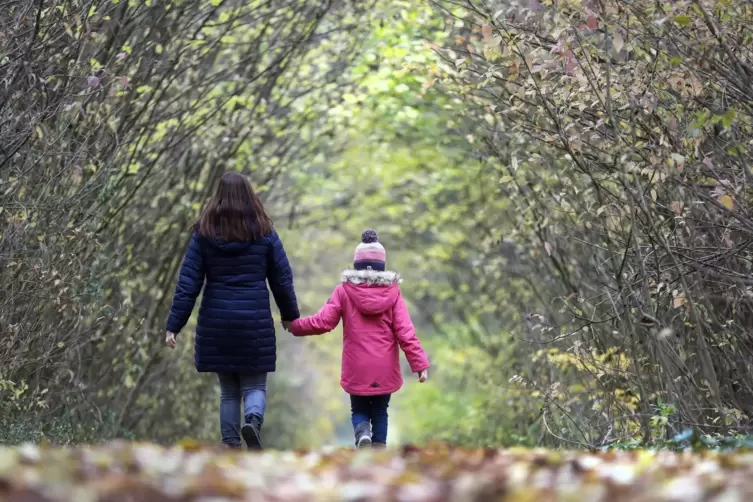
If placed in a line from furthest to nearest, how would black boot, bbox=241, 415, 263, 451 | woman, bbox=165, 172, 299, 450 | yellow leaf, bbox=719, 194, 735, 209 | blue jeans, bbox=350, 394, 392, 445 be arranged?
blue jeans, bbox=350, 394, 392, 445
woman, bbox=165, 172, 299, 450
black boot, bbox=241, 415, 263, 451
yellow leaf, bbox=719, 194, 735, 209

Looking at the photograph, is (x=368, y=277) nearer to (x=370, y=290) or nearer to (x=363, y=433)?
(x=370, y=290)

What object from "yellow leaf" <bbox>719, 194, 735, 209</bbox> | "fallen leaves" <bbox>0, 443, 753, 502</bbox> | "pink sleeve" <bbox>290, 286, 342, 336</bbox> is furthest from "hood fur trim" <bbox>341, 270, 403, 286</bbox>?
"fallen leaves" <bbox>0, 443, 753, 502</bbox>

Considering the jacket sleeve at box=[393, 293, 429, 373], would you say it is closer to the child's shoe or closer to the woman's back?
the child's shoe

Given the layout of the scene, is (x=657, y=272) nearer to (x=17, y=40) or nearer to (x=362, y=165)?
(x=17, y=40)

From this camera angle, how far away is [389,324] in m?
7.27

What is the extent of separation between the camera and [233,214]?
6809 mm

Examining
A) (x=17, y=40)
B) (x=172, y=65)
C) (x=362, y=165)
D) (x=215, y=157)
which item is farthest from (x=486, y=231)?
(x=17, y=40)

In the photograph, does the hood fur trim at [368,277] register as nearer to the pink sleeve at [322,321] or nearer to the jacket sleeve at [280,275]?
the pink sleeve at [322,321]

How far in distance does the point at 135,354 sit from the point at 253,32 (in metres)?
3.91

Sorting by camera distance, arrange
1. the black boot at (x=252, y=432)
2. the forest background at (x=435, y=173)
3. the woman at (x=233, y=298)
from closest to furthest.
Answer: the forest background at (x=435, y=173) → the black boot at (x=252, y=432) → the woman at (x=233, y=298)

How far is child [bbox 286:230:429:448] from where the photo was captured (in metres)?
7.11

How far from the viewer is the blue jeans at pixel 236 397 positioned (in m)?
6.85

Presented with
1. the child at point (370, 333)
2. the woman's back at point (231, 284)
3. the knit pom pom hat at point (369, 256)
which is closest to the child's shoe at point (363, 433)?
the child at point (370, 333)

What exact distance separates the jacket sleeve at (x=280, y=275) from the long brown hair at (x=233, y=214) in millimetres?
151
